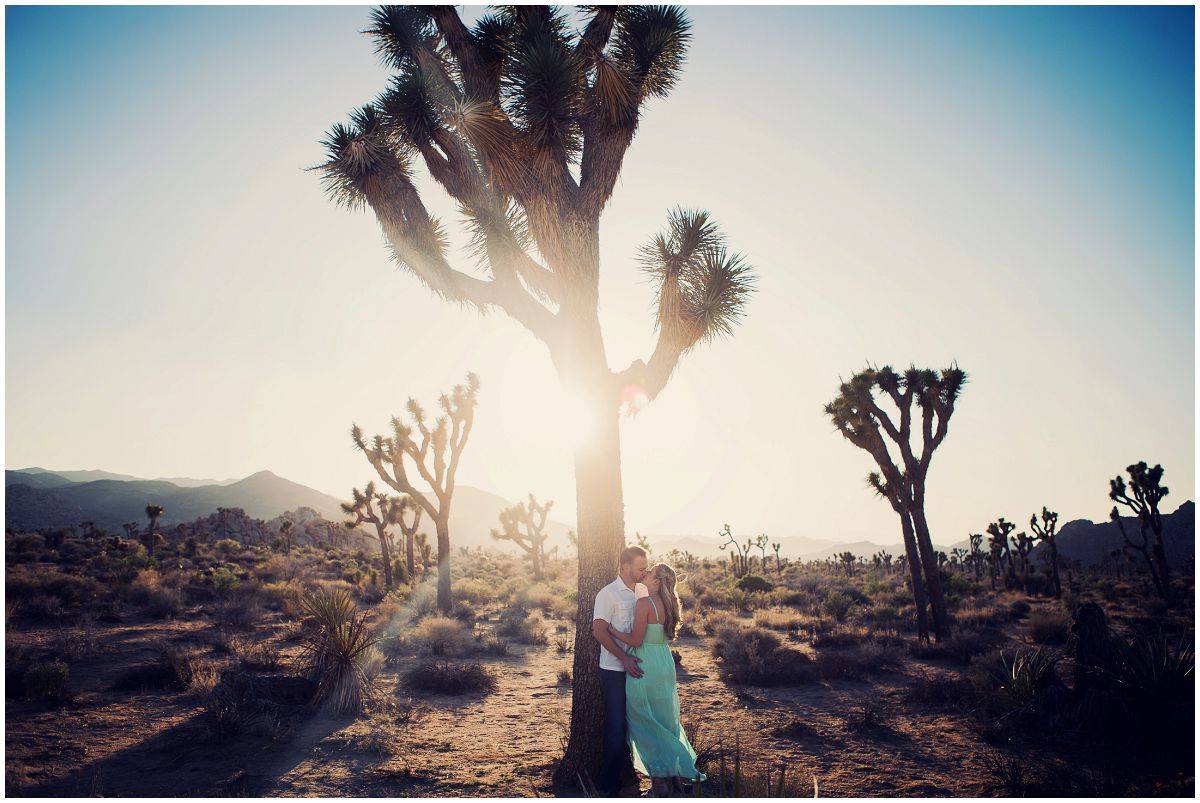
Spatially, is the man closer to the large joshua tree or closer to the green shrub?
the large joshua tree

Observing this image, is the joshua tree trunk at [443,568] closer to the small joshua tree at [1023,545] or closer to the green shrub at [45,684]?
the green shrub at [45,684]

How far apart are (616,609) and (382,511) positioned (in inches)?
1026

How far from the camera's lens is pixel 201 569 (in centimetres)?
2253

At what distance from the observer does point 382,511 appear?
91.5 ft

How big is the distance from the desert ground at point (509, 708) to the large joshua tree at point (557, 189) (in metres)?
2.38

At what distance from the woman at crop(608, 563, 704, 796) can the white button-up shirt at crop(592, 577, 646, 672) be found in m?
0.07

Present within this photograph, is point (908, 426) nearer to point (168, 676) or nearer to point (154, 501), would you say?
point (168, 676)

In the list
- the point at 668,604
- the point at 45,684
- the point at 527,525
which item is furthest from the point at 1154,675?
the point at 527,525

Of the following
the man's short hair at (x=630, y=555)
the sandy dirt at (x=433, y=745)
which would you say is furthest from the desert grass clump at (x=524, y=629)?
the man's short hair at (x=630, y=555)

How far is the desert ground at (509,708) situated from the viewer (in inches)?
215

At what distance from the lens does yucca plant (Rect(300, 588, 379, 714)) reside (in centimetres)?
755

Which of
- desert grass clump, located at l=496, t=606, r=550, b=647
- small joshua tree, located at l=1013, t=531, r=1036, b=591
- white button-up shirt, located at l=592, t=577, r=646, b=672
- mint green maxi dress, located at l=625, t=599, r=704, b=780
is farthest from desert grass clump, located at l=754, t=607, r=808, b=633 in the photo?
small joshua tree, located at l=1013, t=531, r=1036, b=591

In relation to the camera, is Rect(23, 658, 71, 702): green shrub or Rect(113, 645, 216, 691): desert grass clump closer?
A: Rect(23, 658, 71, 702): green shrub

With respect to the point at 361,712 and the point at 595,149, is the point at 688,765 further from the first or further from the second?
the point at 595,149
